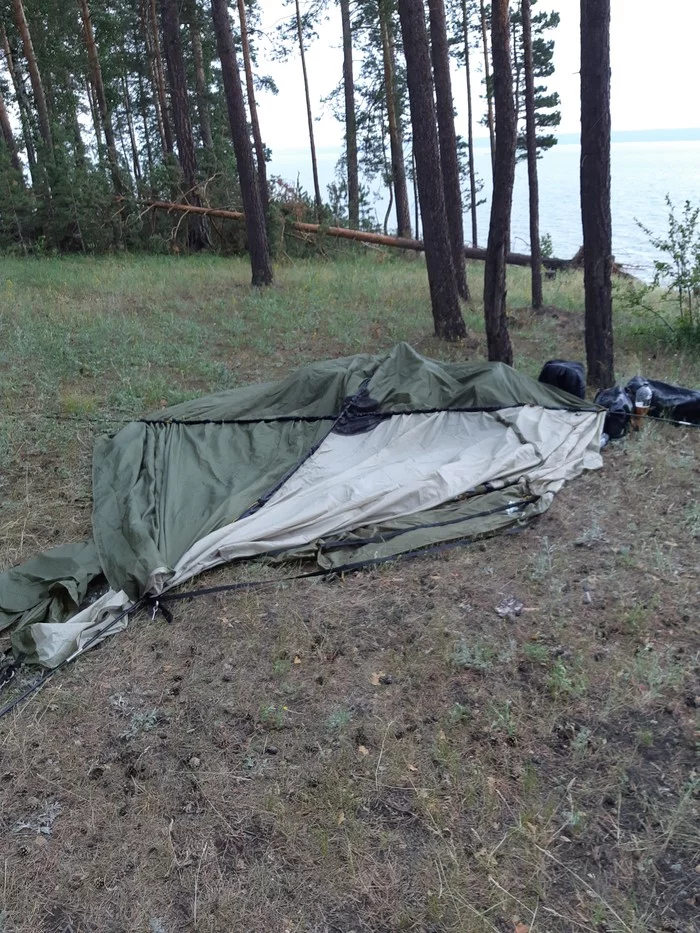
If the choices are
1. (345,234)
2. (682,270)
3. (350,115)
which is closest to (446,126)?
(682,270)

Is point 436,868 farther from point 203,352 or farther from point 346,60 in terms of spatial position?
point 346,60

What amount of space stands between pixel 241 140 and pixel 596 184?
575 cm

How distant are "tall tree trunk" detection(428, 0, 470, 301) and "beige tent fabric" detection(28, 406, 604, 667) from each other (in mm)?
5267

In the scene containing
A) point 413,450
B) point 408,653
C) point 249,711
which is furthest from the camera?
point 413,450

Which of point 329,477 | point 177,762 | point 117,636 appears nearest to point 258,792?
point 177,762

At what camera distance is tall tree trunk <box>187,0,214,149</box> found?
1709cm

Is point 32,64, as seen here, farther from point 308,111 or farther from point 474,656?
point 474,656

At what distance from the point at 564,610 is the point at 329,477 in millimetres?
1744

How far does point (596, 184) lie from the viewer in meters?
6.21

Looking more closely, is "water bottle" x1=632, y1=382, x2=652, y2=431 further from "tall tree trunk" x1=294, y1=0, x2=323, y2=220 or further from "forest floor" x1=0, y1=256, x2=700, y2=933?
"tall tree trunk" x1=294, y1=0, x2=323, y2=220

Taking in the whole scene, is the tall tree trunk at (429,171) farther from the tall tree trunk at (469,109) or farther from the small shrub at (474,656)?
the tall tree trunk at (469,109)

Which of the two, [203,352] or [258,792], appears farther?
[203,352]

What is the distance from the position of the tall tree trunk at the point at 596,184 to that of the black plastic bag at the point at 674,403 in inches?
35.7

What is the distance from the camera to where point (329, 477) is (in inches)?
176
